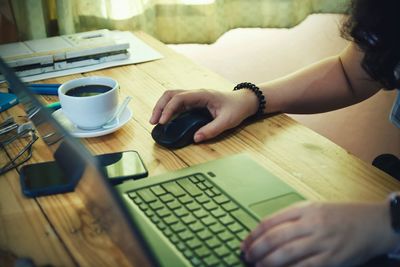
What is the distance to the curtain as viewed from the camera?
1.41m

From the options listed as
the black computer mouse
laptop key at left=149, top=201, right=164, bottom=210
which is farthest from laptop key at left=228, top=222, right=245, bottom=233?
the black computer mouse

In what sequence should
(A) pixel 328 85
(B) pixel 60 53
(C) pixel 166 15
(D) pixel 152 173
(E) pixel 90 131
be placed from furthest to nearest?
(C) pixel 166 15 → (B) pixel 60 53 → (A) pixel 328 85 → (E) pixel 90 131 → (D) pixel 152 173

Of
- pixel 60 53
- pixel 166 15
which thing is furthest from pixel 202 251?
pixel 166 15

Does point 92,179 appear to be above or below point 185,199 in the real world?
above

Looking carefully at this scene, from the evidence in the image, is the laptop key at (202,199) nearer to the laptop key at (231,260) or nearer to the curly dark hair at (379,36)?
the laptop key at (231,260)

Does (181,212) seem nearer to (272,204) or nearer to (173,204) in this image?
(173,204)

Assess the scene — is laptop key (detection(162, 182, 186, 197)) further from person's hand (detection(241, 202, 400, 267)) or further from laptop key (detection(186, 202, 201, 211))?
person's hand (detection(241, 202, 400, 267))

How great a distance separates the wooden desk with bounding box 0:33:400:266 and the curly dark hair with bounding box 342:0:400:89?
0.58 ft

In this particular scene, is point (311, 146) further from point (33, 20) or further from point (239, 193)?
point (33, 20)

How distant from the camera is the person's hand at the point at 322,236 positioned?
562 millimetres

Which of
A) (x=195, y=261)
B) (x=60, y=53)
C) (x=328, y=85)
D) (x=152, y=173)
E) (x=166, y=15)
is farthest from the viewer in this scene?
(x=166, y=15)

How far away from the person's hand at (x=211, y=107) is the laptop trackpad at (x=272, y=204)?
21cm

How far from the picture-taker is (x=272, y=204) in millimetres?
688

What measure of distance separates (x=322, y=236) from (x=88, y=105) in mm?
463
